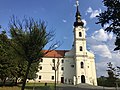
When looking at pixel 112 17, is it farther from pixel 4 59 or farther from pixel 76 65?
pixel 76 65

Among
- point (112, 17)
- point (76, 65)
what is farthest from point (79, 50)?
point (112, 17)

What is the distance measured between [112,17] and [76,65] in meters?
56.5

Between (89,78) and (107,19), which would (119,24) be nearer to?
(107,19)

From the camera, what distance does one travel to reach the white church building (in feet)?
231

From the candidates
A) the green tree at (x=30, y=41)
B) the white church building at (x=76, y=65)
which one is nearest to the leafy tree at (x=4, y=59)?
the green tree at (x=30, y=41)

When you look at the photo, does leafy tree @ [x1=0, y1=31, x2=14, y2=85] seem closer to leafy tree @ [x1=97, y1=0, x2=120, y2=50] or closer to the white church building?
leafy tree @ [x1=97, y1=0, x2=120, y2=50]

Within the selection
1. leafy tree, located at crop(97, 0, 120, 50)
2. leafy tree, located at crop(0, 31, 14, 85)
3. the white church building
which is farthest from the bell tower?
leafy tree, located at crop(97, 0, 120, 50)

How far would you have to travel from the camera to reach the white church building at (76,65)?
70.4m

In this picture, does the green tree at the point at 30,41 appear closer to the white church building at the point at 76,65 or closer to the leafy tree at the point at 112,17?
the leafy tree at the point at 112,17

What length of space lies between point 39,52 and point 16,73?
18.5 metres

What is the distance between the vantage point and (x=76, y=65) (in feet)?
235

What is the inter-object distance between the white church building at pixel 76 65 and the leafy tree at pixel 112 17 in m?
54.2

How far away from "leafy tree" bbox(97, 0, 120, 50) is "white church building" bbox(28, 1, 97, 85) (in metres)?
54.2

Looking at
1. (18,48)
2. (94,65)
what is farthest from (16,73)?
(94,65)
